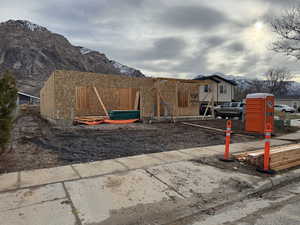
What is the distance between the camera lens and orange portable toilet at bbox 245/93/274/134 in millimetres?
9516

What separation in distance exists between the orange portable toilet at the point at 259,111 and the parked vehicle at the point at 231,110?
8710mm

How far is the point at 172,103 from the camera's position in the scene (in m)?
16.4

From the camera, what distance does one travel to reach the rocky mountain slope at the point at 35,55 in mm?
65938

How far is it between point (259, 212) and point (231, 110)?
17.6 metres

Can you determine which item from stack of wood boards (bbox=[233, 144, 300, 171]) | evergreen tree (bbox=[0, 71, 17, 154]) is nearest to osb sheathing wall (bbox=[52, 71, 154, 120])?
evergreen tree (bbox=[0, 71, 17, 154])

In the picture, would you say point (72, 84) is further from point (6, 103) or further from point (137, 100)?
point (6, 103)

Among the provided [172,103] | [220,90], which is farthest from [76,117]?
[220,90]

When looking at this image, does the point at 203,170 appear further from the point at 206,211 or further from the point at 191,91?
the point at 191,91

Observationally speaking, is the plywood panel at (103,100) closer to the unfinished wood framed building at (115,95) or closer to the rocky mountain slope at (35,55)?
the unfinished wood framed building at (115,95)

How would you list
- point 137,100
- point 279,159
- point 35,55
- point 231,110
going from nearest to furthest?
point 279,159, point 137,100, point 231,110, point 35,55

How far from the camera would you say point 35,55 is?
240 feet

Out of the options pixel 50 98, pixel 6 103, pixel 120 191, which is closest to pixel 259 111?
pixel 120 191

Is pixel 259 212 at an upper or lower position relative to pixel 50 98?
lower

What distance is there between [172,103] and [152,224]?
14055mm
